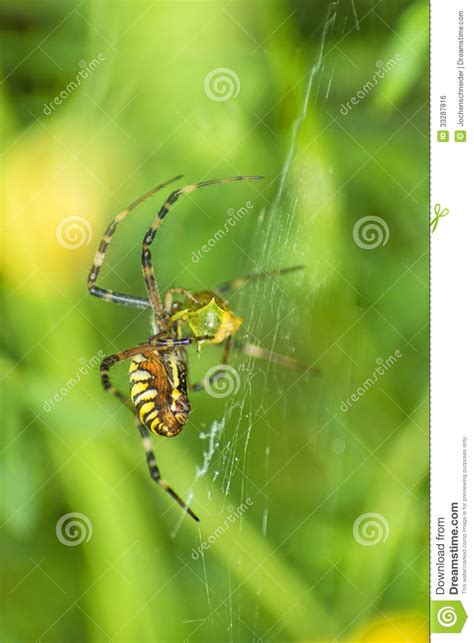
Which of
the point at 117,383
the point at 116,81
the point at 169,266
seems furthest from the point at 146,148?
the point at 117,383

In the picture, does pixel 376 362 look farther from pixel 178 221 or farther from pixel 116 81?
pixel 116 81

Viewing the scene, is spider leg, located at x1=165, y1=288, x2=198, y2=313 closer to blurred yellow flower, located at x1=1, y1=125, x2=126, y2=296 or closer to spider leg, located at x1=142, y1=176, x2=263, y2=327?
spider leg, located at x1=142, y1=176, x2=263, y2=327

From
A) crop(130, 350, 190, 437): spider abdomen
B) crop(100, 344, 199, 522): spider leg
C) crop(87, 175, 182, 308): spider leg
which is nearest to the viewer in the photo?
crop(130, 350, 190, 437): spider abdomen

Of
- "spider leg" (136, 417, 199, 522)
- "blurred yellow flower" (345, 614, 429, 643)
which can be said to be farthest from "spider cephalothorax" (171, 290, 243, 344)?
"blurred yellow flower" (345, 614, 429, 643)

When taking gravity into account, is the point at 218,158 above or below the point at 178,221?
above

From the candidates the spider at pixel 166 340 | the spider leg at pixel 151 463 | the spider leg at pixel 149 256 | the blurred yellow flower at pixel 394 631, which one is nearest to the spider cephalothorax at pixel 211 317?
the spider at pixel 166 340

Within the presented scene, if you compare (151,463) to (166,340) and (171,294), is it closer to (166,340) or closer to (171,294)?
(166,340)

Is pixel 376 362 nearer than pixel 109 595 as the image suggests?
No
